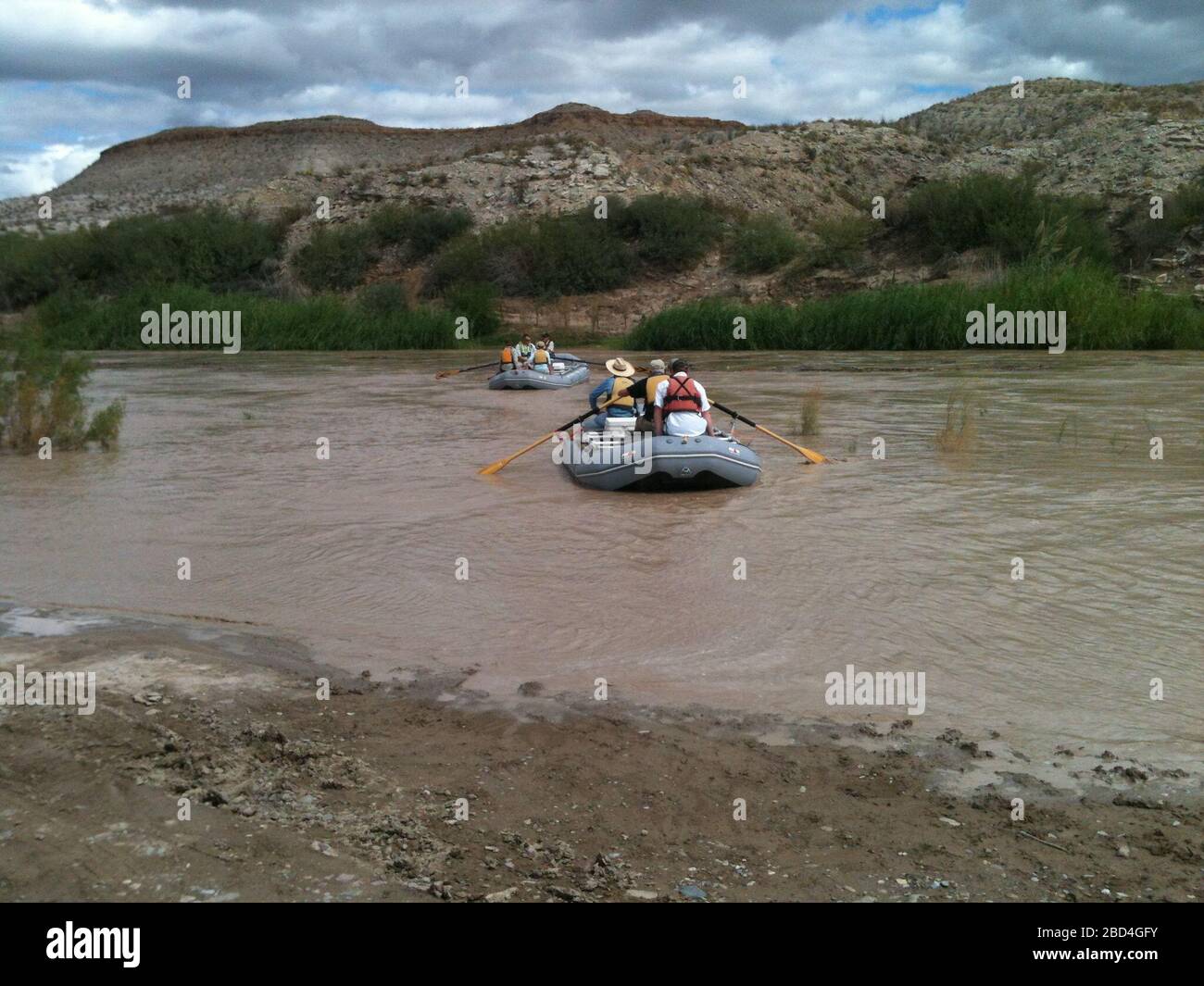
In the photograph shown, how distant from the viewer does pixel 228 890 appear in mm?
3988

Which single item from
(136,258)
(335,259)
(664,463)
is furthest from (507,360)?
(136,258)

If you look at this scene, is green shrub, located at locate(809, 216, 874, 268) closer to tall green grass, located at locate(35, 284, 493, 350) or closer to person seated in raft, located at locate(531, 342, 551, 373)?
tall green grass, located at locate(35, 284, 493, 350)

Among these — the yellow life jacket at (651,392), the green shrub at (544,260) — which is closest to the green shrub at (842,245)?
the green shrub at (544,260)

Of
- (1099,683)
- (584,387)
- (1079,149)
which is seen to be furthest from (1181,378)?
(1079,149)

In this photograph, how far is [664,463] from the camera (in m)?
11.8

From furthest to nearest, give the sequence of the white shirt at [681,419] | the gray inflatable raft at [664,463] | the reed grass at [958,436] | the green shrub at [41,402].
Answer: the green shrub at [41,402], the reed grass at [958,436], the white shirt at [681,419], the gray inflatable raft at [664,463]

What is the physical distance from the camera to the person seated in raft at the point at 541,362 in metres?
23.5

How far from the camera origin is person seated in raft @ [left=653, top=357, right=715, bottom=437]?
12.3 meters

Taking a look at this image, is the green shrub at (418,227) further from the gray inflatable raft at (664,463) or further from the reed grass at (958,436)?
the gray inflatable raft at (664,463)

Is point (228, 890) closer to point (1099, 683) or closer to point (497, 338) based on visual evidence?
point (1099, 683)

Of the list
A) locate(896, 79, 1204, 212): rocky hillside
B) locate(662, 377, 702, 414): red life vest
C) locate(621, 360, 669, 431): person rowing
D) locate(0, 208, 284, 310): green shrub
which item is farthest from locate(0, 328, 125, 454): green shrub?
locate(896, 79, 1204, 212): rocky hillside

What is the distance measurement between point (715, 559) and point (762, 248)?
108 feet

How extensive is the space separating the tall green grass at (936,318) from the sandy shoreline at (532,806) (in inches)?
903
